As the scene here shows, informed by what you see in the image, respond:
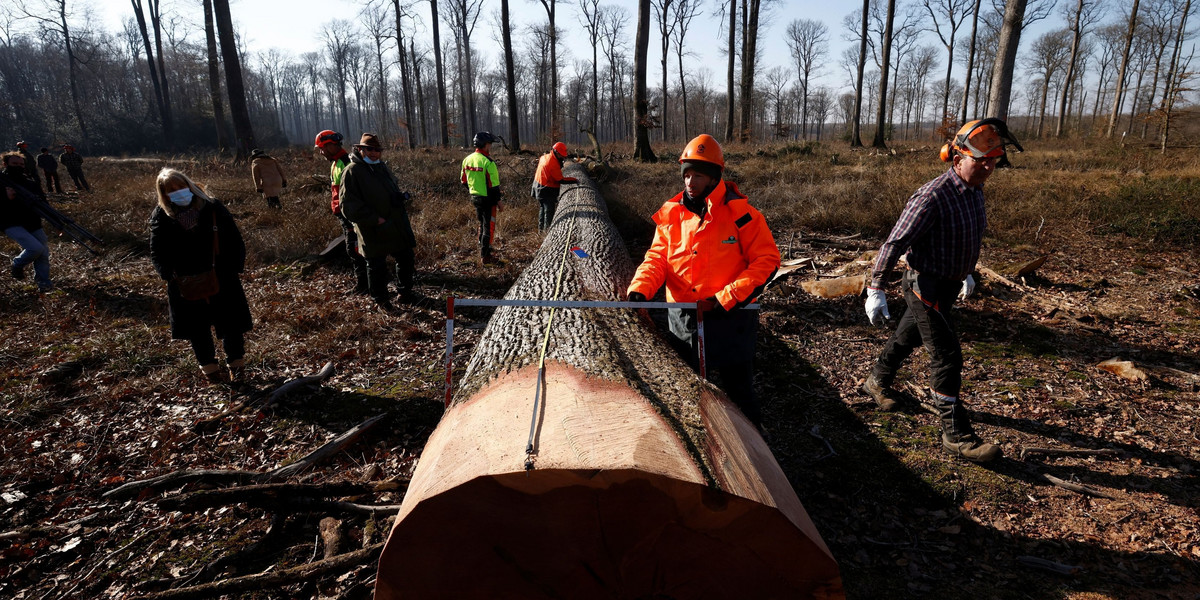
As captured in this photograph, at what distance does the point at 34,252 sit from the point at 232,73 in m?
9.27

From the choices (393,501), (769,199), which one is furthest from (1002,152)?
(769,199)

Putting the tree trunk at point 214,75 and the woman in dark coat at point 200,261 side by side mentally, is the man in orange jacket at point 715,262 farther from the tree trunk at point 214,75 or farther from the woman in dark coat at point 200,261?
the tree trunk at point 214,75

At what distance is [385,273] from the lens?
5.56 meters

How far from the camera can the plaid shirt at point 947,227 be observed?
9.12 ft

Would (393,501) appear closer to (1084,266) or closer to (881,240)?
(881,240)

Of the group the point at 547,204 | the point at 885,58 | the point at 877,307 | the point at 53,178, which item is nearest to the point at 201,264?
the point at 877,307

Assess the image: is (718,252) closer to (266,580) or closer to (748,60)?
(266,580)

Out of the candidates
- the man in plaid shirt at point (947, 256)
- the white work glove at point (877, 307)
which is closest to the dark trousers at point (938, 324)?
the man in plaid shirt at point (947, 256)

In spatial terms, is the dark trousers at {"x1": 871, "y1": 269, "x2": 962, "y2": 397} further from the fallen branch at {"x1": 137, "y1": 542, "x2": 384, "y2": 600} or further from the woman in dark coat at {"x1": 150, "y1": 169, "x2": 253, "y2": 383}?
the woman in dark coat at {"x1": 150, "y1": 169, "x2": 253, "y2": 383}

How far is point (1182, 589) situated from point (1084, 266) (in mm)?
5286

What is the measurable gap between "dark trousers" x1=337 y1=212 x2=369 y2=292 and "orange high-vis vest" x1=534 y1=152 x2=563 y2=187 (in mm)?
3260

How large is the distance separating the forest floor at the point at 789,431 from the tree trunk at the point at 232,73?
29.2 ft

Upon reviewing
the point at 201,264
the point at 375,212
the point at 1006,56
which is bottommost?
the point at 201,264

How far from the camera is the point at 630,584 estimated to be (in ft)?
4.86
